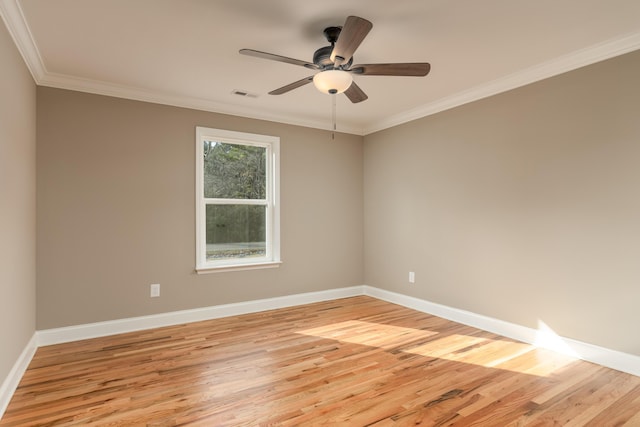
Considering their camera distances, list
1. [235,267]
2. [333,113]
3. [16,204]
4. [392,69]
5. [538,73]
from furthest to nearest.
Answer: [333,113], [235,267], [538,73], [16,204], [392,69]

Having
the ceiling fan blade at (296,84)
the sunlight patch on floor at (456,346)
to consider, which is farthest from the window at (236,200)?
the ceiling fan blade at (296,84)

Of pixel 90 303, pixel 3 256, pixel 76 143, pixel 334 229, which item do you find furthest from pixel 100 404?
pixel 334 229

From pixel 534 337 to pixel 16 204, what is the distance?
427 cm

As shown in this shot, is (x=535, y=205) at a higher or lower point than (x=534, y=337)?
higher

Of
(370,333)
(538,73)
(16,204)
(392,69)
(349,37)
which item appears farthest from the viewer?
(370,333)

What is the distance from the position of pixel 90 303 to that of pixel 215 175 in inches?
70.3

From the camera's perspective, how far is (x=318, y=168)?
15.8 feet

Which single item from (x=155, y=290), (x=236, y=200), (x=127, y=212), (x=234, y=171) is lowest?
(x=155, y=290)

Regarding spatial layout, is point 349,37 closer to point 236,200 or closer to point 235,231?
point 236,200

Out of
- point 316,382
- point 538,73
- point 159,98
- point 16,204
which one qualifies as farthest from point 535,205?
point 16,204

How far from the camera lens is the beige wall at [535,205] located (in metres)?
2.66

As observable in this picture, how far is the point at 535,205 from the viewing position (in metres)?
3.18

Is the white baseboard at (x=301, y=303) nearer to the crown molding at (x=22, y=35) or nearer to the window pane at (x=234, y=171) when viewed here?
the window pane at (x=234, y=171)

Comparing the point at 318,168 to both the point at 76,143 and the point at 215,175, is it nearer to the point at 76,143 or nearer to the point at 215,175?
the point at 215,175
